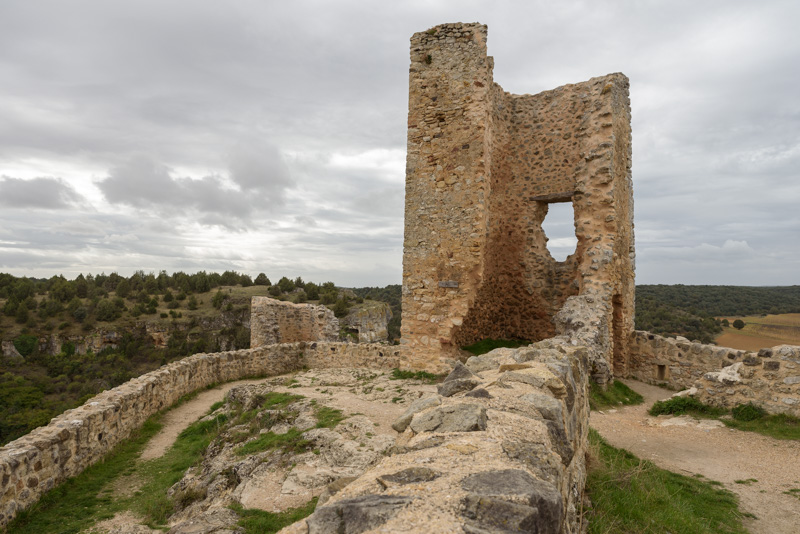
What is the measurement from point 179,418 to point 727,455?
1046 cm

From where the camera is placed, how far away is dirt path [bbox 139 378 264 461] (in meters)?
8.30

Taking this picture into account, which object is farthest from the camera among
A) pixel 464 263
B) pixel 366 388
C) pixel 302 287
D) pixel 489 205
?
pixel 302 287

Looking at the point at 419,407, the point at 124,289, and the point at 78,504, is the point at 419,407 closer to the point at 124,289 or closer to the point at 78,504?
the point at 78,504

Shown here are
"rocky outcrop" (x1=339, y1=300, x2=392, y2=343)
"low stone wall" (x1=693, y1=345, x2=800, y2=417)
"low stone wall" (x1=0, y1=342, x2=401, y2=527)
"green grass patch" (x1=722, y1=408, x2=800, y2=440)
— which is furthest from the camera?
"rocky outcrop" (x1=339, y1=300, x2=392, y2=343)

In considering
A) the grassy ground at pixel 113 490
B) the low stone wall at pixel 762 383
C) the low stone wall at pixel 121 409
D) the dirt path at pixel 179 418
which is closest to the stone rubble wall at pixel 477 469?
the grassy ground at pixel 113 490

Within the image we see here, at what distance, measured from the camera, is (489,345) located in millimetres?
10992

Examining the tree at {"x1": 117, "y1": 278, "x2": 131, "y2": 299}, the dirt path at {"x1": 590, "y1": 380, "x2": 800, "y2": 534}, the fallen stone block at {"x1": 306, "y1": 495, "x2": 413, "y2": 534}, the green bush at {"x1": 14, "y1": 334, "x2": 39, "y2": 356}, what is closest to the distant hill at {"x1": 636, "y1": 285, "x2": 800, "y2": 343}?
the dirt path at {"x1": 590, "y1": 380, "x2": 800, "y2": 534}

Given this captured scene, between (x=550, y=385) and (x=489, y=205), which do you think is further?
(x=489, y=205)

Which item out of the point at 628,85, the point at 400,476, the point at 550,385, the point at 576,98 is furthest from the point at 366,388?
the point at 628,85

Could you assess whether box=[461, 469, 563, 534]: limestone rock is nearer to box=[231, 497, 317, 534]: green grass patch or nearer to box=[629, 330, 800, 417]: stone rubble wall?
box=[231, 497, 317, 534]: green grass patch

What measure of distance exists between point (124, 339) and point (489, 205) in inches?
1248

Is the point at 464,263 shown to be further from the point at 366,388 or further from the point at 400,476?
the point at 400,476

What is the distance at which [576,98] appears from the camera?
1138 cm

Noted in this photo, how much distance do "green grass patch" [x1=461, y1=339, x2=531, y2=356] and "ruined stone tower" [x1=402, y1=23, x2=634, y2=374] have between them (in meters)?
0.22
